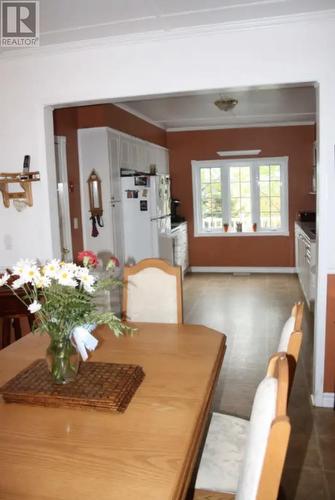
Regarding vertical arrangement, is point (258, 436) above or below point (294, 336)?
below

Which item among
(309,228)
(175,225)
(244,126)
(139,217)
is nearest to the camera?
(139,217)

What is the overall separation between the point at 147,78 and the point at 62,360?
7.36ft

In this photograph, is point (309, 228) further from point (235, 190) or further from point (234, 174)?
point (234, 174)

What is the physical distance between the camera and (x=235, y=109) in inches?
252

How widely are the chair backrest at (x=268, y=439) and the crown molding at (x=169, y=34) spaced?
245cm

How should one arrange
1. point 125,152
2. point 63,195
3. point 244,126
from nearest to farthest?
1. point 63,195
2. point 125,152
3. point 244,126

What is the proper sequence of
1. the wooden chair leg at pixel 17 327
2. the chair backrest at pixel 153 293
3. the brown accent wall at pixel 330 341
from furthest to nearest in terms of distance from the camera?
the wooden chair leg at pixel 17 327 < the brown accent wall at pixel 330 341 < the chair backrest at pixel 153 293

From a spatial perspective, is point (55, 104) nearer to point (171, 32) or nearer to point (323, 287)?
point (171, 32)

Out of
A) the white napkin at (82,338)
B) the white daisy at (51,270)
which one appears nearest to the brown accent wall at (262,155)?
the white napkin at (82,338)

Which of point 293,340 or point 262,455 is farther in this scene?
point 293,340

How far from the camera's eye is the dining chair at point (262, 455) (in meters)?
0.94

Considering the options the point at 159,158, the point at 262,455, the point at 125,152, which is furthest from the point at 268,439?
the point at 159,158

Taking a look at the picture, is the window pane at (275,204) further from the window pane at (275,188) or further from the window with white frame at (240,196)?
the window pane at (275,188)

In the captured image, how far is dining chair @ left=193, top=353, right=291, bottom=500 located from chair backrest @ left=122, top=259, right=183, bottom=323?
3.71ft
